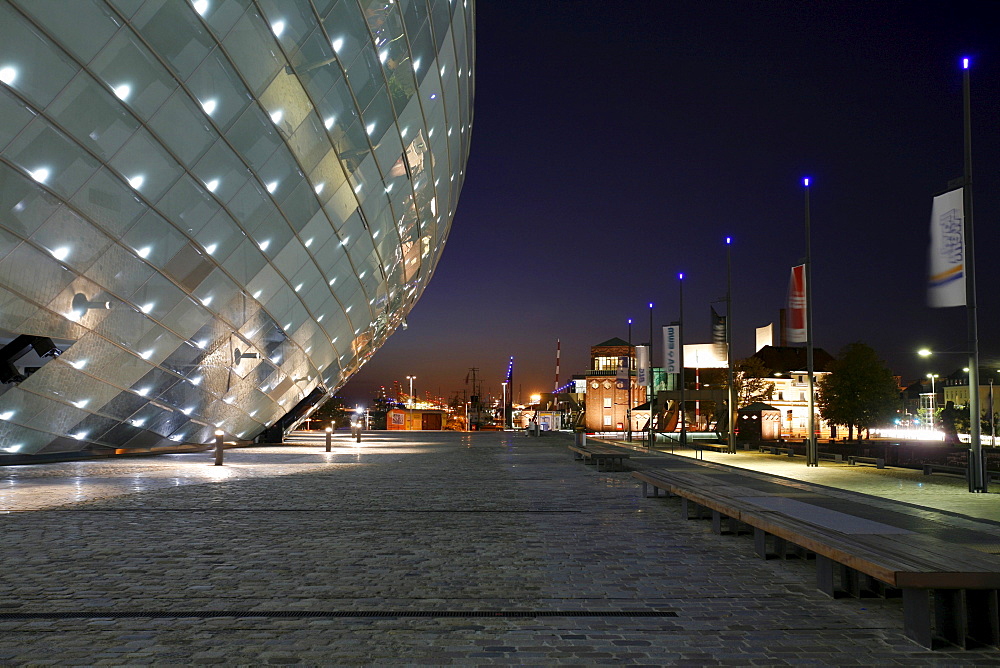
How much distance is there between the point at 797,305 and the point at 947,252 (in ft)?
31.3

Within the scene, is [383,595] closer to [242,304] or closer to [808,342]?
[242,304]

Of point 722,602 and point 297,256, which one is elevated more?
point 297,256

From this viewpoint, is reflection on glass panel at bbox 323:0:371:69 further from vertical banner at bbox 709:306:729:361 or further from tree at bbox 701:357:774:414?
tree at bbox 701:357:774:414

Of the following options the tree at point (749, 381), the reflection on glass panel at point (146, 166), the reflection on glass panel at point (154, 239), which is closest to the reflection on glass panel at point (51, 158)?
the reflection on glass panel at point (146, 166)

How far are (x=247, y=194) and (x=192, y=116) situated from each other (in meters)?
3.03

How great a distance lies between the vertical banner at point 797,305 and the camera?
25.1 m

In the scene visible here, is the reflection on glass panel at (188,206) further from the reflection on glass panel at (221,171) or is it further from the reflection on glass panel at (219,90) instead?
the reflection on glass panel at (219,90)

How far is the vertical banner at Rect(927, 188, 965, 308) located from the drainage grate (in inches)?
511

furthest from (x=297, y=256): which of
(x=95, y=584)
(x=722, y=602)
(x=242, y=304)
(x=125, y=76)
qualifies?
(x=722, y=602)

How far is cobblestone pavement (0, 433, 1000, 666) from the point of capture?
15.5 ft

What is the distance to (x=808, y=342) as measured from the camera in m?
24.8

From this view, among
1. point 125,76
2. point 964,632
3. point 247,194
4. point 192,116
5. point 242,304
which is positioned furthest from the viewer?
point 242,304

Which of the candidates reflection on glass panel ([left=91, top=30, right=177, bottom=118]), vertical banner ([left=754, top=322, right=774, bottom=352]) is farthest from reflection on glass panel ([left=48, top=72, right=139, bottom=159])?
vertical banner ([left=754, top=322, right=774, bottom=352])

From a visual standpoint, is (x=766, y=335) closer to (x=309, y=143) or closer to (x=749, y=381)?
(x=749, y=381)
